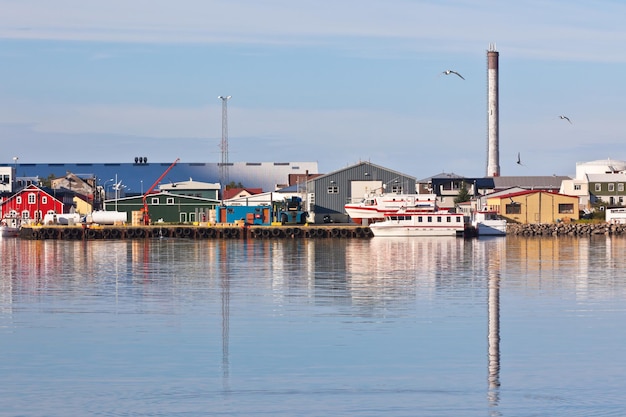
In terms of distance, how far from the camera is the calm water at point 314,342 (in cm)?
1759

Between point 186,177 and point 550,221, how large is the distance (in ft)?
186

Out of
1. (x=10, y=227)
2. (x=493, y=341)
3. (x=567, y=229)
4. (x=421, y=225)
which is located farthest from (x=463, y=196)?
(x=493, y=341)

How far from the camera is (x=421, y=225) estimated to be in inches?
3337

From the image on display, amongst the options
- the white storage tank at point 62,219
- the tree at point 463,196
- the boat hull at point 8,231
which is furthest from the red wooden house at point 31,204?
the tree at point 463,196

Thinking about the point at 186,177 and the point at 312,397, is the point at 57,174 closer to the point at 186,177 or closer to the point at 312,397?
the point at 186,177

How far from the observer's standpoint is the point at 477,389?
1841cm

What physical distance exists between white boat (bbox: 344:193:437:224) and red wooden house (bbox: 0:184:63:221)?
2919cm

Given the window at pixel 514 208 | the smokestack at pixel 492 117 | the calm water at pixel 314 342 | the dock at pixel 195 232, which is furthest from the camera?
the smokestack at pixel 492 117

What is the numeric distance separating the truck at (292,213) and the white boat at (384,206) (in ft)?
16.9

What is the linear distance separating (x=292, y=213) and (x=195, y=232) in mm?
10979

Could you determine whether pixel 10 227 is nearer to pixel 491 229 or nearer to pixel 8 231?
pixel 8 231

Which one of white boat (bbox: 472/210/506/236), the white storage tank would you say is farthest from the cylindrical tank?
white boat (bbox: 472/210/506/236)

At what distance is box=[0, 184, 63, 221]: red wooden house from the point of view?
10275 cm

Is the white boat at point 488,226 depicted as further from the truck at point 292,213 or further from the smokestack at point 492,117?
the smokestack at point 492,117
